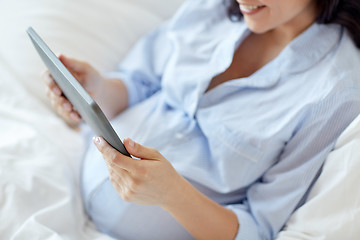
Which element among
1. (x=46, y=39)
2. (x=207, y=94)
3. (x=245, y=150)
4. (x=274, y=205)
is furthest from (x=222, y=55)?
(x=46, y=39)

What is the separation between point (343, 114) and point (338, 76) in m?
0.08

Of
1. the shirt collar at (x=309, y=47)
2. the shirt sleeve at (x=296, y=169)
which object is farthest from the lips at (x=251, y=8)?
the shirt sleeve at (x=296, y=169)

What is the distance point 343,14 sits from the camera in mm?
955

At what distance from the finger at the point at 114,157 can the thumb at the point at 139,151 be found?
0.02 metres

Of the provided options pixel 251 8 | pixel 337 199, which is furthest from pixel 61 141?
pixel 337 199

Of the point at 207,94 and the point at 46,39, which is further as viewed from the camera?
the point at 46,39

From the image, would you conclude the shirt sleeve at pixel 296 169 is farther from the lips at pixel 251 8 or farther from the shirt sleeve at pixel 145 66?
the shirt sleeve at pixel 145 66

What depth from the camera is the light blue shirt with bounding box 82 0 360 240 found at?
87 centimetres

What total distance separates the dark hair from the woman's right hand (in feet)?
1.75

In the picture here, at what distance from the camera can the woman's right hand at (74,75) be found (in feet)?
3.28

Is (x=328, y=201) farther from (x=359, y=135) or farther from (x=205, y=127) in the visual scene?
(x=205, y=127)

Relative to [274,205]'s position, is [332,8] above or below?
above

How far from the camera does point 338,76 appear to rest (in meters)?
0.87

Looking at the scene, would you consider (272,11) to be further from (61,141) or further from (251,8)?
(61,141)
